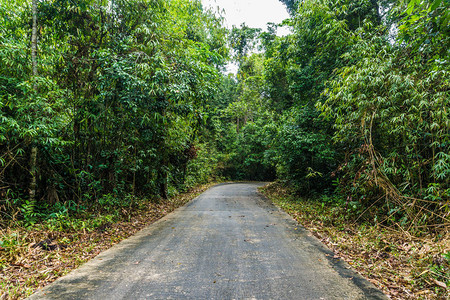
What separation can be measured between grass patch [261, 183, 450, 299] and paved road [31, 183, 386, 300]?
29 centimetres

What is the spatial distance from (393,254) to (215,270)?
2.89 m

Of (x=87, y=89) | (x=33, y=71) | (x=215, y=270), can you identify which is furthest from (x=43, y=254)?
(x=87, y=89)

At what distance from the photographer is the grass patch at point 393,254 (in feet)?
9.82

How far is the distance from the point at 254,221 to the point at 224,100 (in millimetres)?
28943

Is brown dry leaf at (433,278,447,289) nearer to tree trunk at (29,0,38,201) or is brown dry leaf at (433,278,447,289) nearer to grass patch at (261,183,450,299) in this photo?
grass patch at (261,183,450,299)

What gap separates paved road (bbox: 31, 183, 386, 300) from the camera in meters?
2.86

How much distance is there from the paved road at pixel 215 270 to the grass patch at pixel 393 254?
29cm

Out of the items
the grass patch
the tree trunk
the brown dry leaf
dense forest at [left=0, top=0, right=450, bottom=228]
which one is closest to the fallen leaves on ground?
dense forest at [left=0, top=0, right=450, bottom=228]

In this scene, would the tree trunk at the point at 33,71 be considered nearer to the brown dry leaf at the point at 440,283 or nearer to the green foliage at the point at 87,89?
the green foliage at the point at 87,89

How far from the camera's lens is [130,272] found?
3.42m

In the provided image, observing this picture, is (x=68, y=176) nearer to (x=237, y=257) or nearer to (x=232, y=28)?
(x=237, y=257)

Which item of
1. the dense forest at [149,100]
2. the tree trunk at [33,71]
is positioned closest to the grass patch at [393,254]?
the dense forest at [149,100]

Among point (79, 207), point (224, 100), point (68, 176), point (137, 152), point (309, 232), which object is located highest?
point (224, 100)

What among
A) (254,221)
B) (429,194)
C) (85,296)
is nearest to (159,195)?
(254,221)
